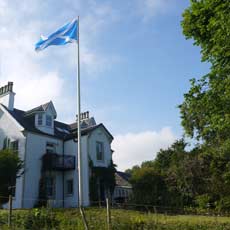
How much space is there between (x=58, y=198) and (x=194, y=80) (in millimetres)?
17698

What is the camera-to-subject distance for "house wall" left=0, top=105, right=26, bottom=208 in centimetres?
2539

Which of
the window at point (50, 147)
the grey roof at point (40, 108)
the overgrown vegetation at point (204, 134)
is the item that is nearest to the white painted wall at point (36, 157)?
the window at point (50, 147)

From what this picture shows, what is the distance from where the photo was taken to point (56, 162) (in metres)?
27.4

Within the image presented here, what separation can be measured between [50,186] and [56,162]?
Result: 2.28 m

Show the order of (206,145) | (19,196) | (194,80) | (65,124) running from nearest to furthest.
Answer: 1. (194,80)
2. (206,145)
3. (19,196)
4. (65,124)

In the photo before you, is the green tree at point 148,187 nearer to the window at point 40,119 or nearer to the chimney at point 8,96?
the window at point 40,119

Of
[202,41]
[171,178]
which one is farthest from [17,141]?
[202,41]

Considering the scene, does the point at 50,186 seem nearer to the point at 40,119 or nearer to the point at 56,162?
the point at 56,162

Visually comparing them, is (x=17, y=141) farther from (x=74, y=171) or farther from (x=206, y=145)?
(x=206, y=145)

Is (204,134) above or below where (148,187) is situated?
above

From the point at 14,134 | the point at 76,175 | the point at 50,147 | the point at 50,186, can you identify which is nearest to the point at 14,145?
the point at 14,134

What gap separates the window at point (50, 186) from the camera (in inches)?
1081

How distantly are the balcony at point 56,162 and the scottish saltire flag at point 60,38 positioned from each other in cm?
1356

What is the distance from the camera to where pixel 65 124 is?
36.0m
